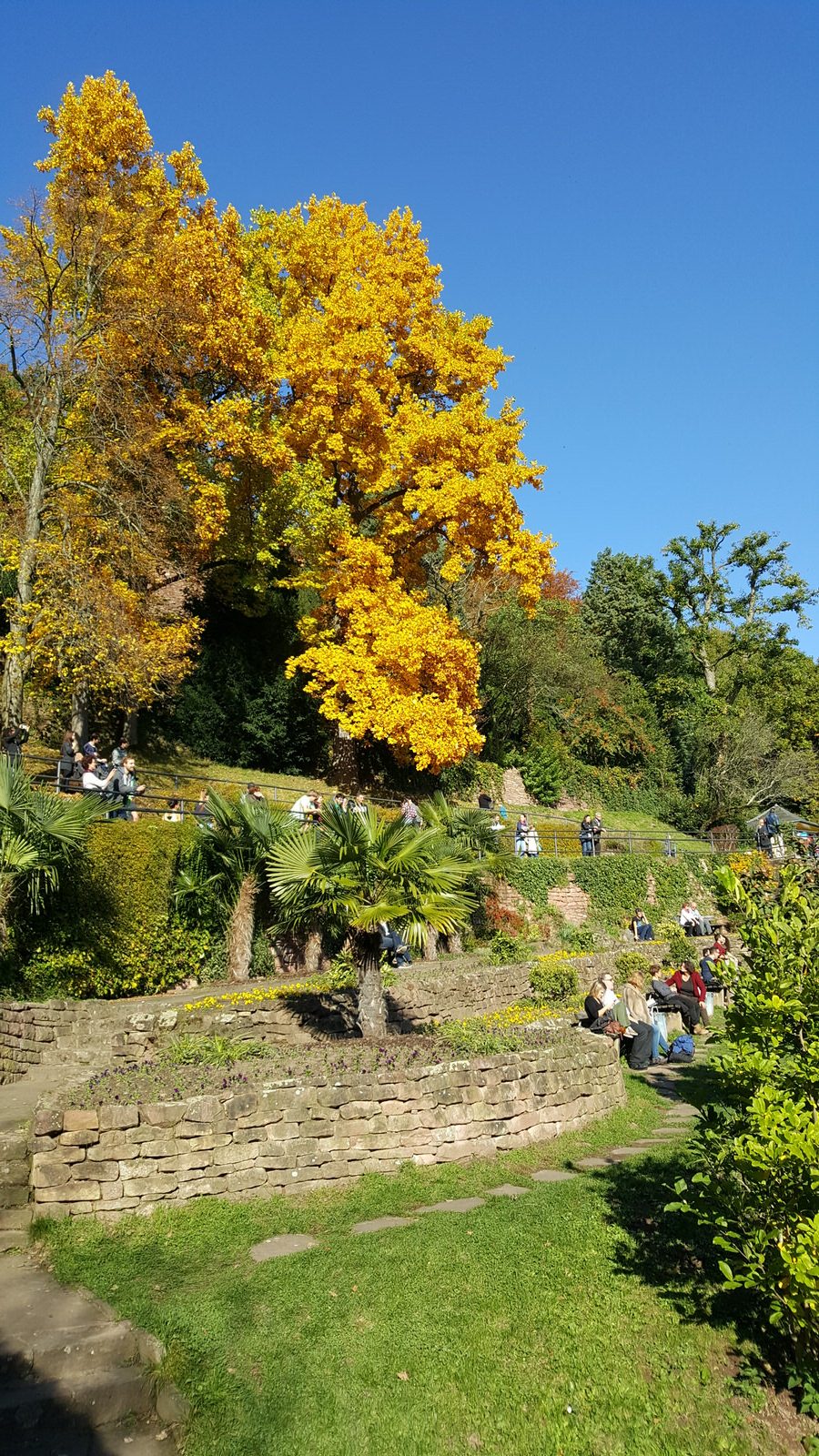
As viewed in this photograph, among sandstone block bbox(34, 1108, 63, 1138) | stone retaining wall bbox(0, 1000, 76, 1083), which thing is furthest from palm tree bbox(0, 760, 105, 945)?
sandstone block bbox(34, 1108, 63, 1138)

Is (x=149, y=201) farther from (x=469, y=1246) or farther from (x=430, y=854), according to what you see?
(x=469, y=1246)

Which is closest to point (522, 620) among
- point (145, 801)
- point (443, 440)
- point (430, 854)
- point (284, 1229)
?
point (443, 440)

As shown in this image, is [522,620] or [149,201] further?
[522,620]

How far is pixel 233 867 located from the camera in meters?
13.6

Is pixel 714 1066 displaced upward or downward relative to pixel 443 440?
downward

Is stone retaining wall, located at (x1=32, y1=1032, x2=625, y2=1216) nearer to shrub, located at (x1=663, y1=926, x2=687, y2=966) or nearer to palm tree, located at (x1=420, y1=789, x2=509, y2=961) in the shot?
palm tree, located at (x1=420, y1=789, x2=509, y2=961)

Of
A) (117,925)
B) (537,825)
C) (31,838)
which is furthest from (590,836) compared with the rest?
(31,838)

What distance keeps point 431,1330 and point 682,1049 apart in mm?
8741

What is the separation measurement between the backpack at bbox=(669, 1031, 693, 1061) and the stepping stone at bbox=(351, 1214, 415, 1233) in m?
7.27

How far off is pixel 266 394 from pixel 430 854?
15.4m

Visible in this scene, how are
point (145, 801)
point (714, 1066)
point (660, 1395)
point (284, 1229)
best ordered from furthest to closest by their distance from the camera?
point (145, 801)
point (284, 1229)
point (714, 1066)
point (660, 1395)

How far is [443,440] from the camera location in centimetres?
1923

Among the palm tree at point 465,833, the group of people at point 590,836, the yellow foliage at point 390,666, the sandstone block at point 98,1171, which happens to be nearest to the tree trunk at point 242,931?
the palm tree at point 465,833

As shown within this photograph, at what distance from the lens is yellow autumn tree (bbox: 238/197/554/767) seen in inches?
724
